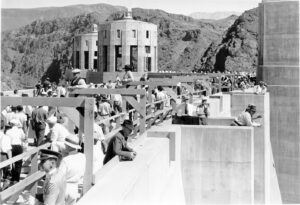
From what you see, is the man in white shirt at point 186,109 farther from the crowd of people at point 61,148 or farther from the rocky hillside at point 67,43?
the rocky hillside at point 67,43

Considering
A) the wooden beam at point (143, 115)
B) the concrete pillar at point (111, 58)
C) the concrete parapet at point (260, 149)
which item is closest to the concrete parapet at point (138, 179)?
the wooden beam at point (143, 115)

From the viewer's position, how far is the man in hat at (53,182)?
509cm

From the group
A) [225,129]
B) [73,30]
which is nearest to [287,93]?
[225,129]

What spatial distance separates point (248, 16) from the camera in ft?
284

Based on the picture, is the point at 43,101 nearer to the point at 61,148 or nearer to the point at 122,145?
the point at 61,148

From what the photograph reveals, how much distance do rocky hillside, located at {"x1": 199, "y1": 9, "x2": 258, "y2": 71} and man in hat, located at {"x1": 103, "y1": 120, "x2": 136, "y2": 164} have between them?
239 ft

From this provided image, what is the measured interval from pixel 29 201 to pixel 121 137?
1597 mm

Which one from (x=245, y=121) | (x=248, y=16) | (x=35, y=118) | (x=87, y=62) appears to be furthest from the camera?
(x=248, y=16)

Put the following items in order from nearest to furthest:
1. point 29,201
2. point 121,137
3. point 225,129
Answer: point 29,201, point 121,137, point 225,129

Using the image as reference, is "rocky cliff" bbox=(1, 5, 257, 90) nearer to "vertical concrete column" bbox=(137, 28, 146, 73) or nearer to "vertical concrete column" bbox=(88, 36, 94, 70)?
"vertical concrete column" bbox=(88, 36, 94, 70)

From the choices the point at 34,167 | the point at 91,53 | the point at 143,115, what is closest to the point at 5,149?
the point at 34,167

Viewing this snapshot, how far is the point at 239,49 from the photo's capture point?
266 ft

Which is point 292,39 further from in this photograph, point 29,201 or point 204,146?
point 29,201

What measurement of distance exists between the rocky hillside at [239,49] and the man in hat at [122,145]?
239ft
